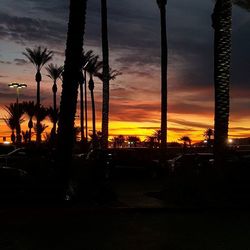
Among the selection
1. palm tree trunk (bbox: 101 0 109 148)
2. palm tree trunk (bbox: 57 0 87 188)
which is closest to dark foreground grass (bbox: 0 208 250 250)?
palm tree trunk (bbox: 57 0 87 188)

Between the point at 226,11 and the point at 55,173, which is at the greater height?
the point at 226,11

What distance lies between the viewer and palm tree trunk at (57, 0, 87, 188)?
2064 centimetres

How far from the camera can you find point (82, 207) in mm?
18344

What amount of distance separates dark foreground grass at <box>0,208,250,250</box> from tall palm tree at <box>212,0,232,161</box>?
17.2ft

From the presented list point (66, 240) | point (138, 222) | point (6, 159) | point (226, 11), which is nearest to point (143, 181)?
point (6, 159)

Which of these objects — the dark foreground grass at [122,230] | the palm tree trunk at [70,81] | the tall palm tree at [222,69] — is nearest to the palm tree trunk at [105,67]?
the tall palm tree at [222,69]

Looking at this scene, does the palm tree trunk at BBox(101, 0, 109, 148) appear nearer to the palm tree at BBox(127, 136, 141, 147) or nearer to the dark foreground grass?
the dark foreground grass

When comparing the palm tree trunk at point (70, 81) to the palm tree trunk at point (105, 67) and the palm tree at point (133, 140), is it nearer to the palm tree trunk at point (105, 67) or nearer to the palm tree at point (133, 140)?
the palm tree trunk at point (105, 67)

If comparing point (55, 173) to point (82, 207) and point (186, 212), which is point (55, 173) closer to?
point (82, 207)

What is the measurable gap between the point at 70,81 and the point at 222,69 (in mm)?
5689

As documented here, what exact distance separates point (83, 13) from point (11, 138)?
77.8m

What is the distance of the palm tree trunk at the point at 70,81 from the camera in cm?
2064

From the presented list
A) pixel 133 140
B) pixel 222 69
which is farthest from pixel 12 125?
pixel 222 69

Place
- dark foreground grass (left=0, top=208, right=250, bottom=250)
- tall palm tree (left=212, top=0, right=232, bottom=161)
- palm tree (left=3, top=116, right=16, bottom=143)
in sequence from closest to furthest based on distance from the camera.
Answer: dark foreground grass (left=0, top=208, right=250, bottom=250) < tall palm tree (left=212, top=0, right=232, bottom=161) < palm tree (left=3, top=116, right=16, bottom=143)
